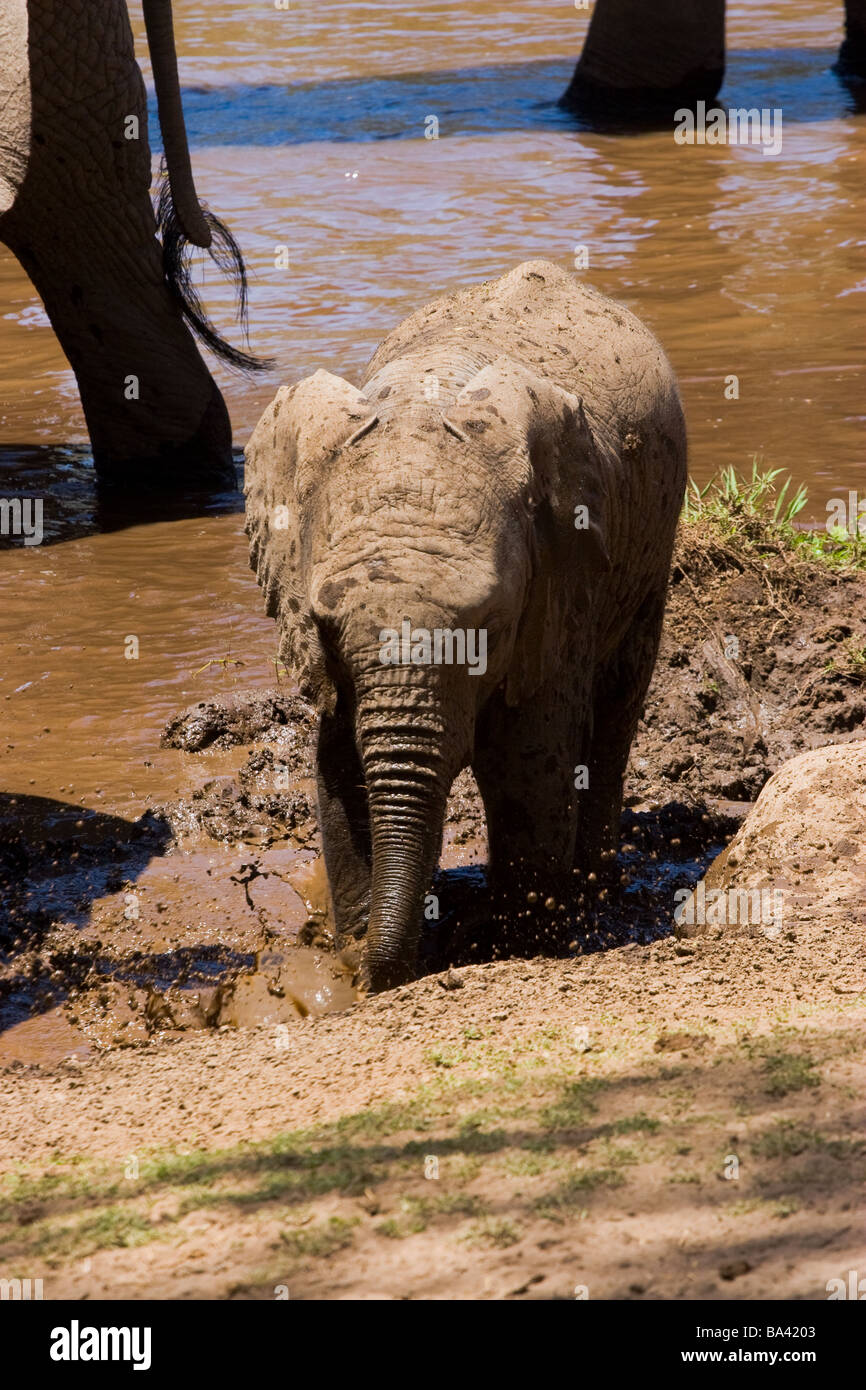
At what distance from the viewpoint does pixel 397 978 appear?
426 cm

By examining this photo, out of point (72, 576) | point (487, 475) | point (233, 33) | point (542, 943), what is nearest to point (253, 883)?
point (542, 943)

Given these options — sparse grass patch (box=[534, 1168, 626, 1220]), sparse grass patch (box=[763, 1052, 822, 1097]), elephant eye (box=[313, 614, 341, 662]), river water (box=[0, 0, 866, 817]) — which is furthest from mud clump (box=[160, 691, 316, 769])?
sparse grass patch (box=[534, 1168, 626, 1220])

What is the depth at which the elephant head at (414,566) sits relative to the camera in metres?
4.05

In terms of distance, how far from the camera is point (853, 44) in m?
20.5

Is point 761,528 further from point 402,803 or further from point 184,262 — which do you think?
point 184,262

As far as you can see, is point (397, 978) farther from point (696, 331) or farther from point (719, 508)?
point (696, 331)

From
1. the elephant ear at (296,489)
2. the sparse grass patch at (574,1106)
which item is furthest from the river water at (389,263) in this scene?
the sparse grass patch at (574,1106)

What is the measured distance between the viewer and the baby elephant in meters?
4.07

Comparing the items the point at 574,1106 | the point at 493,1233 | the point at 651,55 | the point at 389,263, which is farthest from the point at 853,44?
the point at 493,1233

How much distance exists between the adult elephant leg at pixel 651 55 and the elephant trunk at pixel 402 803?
51.5ft

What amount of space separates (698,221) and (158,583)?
26.4ft

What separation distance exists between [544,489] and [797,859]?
1.27 metres

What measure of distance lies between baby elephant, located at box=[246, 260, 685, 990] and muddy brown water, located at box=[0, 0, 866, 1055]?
3.30 ft

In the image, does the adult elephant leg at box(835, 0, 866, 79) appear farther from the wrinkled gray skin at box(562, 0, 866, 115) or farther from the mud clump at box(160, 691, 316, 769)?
the mud clump at box(160, 691, 316, 769)
